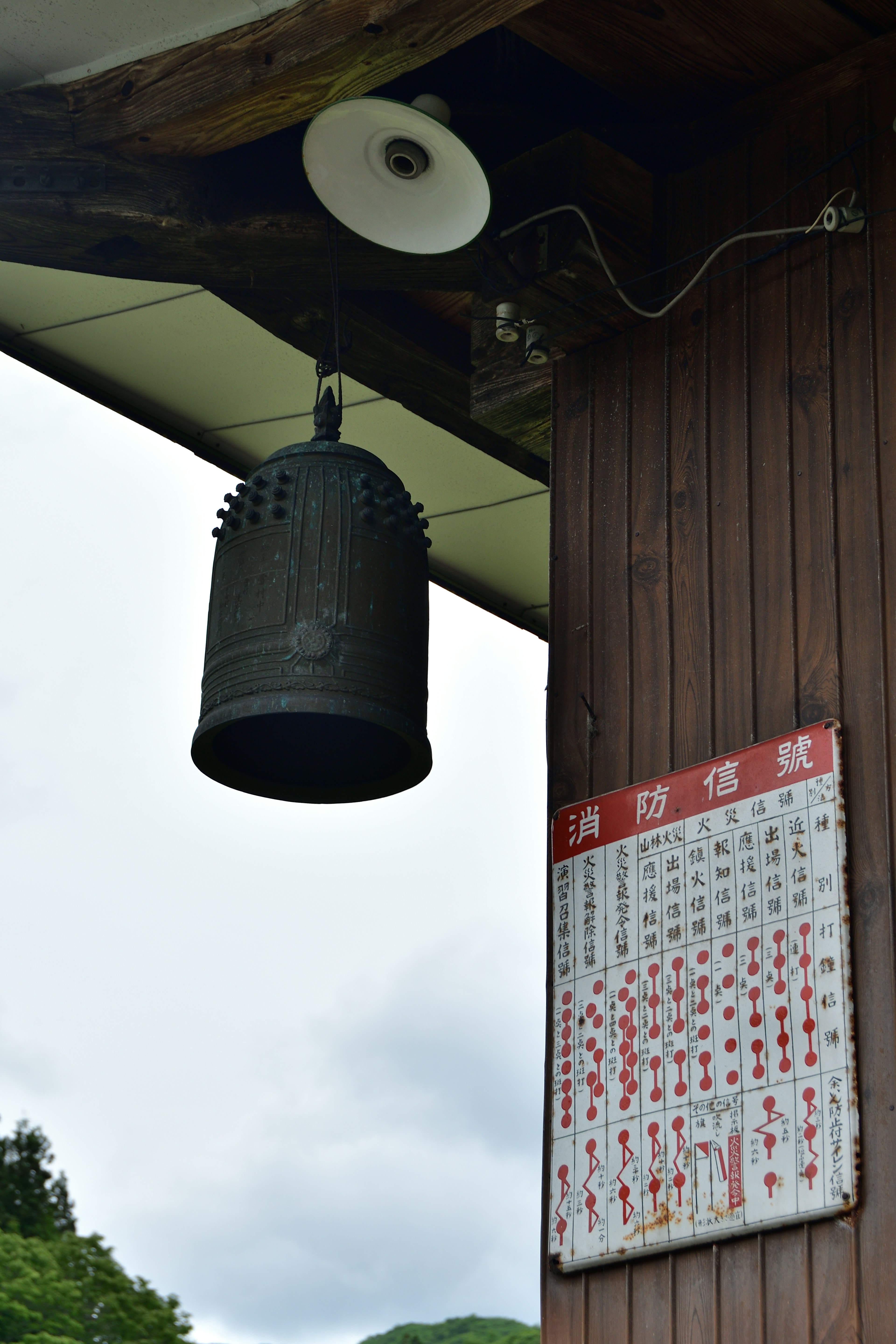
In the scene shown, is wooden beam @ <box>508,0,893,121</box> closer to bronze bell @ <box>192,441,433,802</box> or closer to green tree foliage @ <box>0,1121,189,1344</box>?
bronze bell @ <box>192,441,433,802</box>

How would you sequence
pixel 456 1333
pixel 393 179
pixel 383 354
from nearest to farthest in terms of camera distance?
pixel 393 179 → pixel 383 354 → pixel 456 1333

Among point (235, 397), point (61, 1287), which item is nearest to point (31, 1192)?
point (61, 1287)

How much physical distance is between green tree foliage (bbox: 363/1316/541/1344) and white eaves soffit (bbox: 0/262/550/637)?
21698mm

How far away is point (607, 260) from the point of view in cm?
412

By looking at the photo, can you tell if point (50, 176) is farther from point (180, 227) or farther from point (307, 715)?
point (307, 715)

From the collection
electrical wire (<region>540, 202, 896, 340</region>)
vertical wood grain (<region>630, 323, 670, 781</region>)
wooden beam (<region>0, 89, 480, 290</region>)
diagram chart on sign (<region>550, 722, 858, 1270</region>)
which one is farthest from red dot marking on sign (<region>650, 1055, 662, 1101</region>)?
wooden beam (<region>0, 89, 480, 290</region>)

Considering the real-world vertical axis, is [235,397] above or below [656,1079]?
above

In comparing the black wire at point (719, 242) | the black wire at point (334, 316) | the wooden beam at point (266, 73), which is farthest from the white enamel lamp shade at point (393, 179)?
the black wire at point (719, 242)

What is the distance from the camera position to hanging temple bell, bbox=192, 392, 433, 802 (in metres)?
3.70

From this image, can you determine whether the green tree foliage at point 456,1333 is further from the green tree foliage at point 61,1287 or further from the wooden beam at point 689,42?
the wooden beam at point 689,42

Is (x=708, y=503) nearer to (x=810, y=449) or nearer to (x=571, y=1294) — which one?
(x=810, y=449)

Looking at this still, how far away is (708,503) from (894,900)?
43.5 inches

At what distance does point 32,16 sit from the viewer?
4137 mm

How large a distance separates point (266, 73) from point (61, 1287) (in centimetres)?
2115
